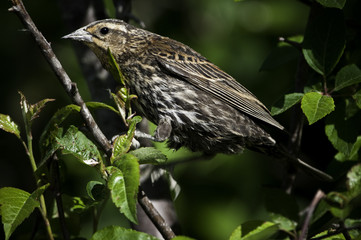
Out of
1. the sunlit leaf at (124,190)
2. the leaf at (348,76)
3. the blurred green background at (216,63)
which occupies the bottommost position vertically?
the blurred green background at (216,63)

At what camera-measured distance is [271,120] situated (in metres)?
3.30

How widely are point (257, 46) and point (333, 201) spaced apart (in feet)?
9.52

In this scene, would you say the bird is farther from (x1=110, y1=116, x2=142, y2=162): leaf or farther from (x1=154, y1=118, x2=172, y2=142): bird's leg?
(x1=110, y1=116, x2=142, y2=162): leaf

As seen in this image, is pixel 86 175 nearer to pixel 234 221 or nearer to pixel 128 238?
pixel 234 221

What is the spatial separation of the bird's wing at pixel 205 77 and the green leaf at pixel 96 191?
1406 mm

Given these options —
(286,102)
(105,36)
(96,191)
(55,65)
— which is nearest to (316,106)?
(286,102)

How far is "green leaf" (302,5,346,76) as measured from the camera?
2.54 meters

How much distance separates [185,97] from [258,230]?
4.86 feet

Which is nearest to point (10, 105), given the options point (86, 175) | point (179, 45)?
point (86, 175)

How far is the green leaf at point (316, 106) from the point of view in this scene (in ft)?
7.41

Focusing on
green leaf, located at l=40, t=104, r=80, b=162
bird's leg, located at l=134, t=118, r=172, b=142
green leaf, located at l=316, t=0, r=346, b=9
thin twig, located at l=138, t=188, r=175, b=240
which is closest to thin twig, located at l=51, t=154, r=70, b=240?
green leaf, located at l=40, t=104, r=80, b=162

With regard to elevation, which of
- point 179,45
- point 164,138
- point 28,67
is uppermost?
point 179,45

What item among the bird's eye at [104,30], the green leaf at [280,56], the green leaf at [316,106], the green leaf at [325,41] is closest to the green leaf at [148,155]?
the green leaf at [316,106]

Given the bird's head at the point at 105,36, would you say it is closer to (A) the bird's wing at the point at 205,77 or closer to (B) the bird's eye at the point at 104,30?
(B) the bird's eye at the point at 104,30
